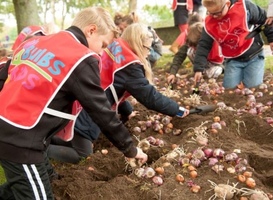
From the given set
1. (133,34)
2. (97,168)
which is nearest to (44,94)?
(97,168)

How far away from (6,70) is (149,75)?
1281 millimetres

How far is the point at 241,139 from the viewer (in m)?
3.13

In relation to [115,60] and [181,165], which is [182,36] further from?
[181,165]

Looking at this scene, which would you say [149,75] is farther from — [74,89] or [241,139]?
[74,89]

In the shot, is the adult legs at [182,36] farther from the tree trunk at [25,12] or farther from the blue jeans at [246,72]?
the tree trunk at [25,12]

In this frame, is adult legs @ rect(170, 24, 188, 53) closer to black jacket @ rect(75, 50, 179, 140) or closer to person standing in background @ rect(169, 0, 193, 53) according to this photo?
person standing in background @ rect(169, 0, 193, 53)

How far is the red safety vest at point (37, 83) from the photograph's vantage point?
6.73 feet

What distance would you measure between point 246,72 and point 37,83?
11.7ft

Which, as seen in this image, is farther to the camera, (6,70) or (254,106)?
(254,106)

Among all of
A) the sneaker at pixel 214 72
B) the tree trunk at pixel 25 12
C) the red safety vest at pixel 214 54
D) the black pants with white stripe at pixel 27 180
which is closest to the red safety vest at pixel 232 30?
the red safety vest at pixel 214 54

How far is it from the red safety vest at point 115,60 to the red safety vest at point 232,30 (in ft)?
5.55

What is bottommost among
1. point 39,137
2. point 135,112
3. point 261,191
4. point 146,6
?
point 146,6

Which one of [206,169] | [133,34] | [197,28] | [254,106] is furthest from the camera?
[197,28]

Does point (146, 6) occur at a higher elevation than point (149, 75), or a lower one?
lower
